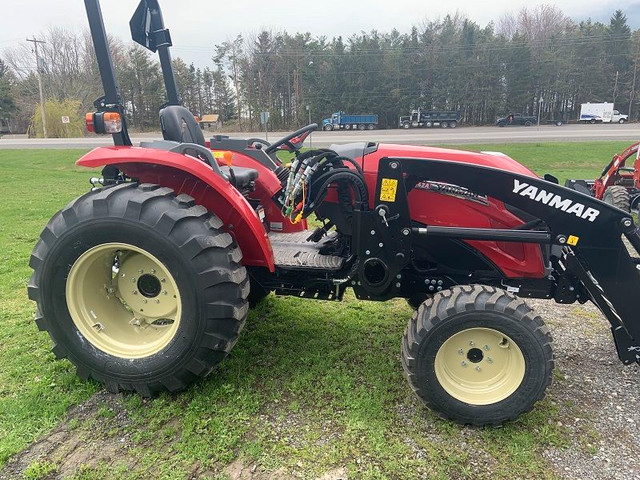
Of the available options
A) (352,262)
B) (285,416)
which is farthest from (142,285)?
(352,262)

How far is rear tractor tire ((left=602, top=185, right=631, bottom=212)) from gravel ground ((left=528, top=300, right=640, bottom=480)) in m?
4.65

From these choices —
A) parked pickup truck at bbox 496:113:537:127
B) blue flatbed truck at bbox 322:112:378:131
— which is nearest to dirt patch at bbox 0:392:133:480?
blue flatbed truck at bbox 322:112:378:131

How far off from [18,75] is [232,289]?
53.4m

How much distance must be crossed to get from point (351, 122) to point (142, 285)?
41.0 m

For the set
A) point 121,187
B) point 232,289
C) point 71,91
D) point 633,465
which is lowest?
point 633,465

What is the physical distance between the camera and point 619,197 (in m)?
7.81

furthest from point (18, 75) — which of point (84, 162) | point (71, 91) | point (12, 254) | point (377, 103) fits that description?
point (84, 162)

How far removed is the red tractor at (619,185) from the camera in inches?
308

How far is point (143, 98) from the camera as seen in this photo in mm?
39281

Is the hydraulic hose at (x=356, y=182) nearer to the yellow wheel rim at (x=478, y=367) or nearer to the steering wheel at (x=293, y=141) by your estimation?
the yellow wheel rim at (x=478, y=367)

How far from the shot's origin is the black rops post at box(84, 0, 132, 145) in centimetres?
304

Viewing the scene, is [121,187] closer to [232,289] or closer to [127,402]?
[232,289]

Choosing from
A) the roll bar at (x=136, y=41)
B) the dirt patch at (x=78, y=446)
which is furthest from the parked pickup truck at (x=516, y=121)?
the dirt patch at (x=78, y=446)

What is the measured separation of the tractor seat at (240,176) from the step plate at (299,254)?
1.61ft
